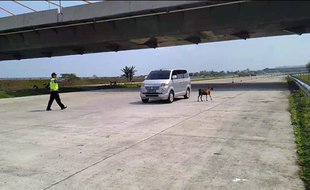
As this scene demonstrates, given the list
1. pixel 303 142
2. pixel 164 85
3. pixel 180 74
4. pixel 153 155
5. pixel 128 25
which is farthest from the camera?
pixel 128 25

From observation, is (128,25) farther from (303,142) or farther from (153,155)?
(303,142)

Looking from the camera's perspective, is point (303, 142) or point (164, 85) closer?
point (303, 142)

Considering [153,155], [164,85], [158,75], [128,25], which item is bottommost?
[153,155]

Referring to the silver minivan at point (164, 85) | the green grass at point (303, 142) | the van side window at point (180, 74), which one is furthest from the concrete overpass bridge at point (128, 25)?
the green grass at point (303, 142)

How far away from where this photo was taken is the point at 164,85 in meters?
15.0

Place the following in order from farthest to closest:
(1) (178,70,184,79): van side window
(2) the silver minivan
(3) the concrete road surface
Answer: (1) (178,70,184,79): van side window, (2) the silver minivan, (3) the concrete road surface

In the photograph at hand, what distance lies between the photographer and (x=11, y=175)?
4883 millimetres

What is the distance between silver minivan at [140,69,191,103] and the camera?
15.0m

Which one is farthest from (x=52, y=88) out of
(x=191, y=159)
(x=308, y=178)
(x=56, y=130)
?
(x=308, y=178)

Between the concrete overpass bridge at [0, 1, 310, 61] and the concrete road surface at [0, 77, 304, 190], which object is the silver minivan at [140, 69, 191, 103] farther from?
the concrete road surface at [0, 77, 304, 190]

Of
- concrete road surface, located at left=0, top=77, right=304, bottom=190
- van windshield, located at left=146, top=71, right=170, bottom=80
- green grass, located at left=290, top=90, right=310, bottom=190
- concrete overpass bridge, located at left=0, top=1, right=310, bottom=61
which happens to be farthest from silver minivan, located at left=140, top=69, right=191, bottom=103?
green grass, located at left=290, top=90, right=310, bottom=190

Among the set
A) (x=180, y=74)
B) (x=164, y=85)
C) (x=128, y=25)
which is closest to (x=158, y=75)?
(x=164, y=85)

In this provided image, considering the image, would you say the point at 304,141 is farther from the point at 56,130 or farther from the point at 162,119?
the point at 56,130

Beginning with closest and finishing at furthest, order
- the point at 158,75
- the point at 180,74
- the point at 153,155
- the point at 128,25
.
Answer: the point at 153,155
the point at 158,75
the point at 180,74
the point at 128,25
